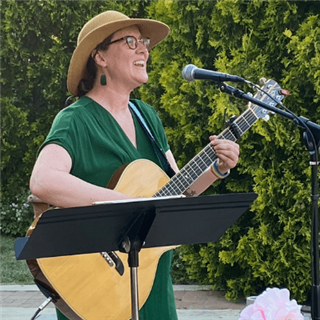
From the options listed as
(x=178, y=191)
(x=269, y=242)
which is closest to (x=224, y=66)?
(x=269, y=242)

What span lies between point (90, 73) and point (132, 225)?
95 cm

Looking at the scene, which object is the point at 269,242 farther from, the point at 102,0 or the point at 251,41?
the point at 102,0

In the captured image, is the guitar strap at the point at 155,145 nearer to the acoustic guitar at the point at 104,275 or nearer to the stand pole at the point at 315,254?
the acoustic guitar at the point at 104,275

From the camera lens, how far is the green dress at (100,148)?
253 cm

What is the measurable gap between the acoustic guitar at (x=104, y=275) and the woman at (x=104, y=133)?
5cm

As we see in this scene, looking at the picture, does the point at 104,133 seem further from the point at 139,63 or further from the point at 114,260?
the point at 114,260

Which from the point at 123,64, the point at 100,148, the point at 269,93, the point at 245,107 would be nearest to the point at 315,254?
the point at 269,93

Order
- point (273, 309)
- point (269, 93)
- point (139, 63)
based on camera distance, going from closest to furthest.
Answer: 1. point (273, 309)
2. point (139, 63)
3. point (269, 93)

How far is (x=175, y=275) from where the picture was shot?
252 inches

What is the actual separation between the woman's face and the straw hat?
0.05 m

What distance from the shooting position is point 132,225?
6.57ft

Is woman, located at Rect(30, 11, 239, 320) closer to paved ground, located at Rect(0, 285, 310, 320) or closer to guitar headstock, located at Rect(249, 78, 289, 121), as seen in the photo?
guitar headstock, located at Rect(249, 78, 289, 121)

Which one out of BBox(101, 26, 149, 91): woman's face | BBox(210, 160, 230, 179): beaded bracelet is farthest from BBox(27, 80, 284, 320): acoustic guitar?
BBox(101, 26, 149, 91): woman's face

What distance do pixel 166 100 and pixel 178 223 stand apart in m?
4.04
